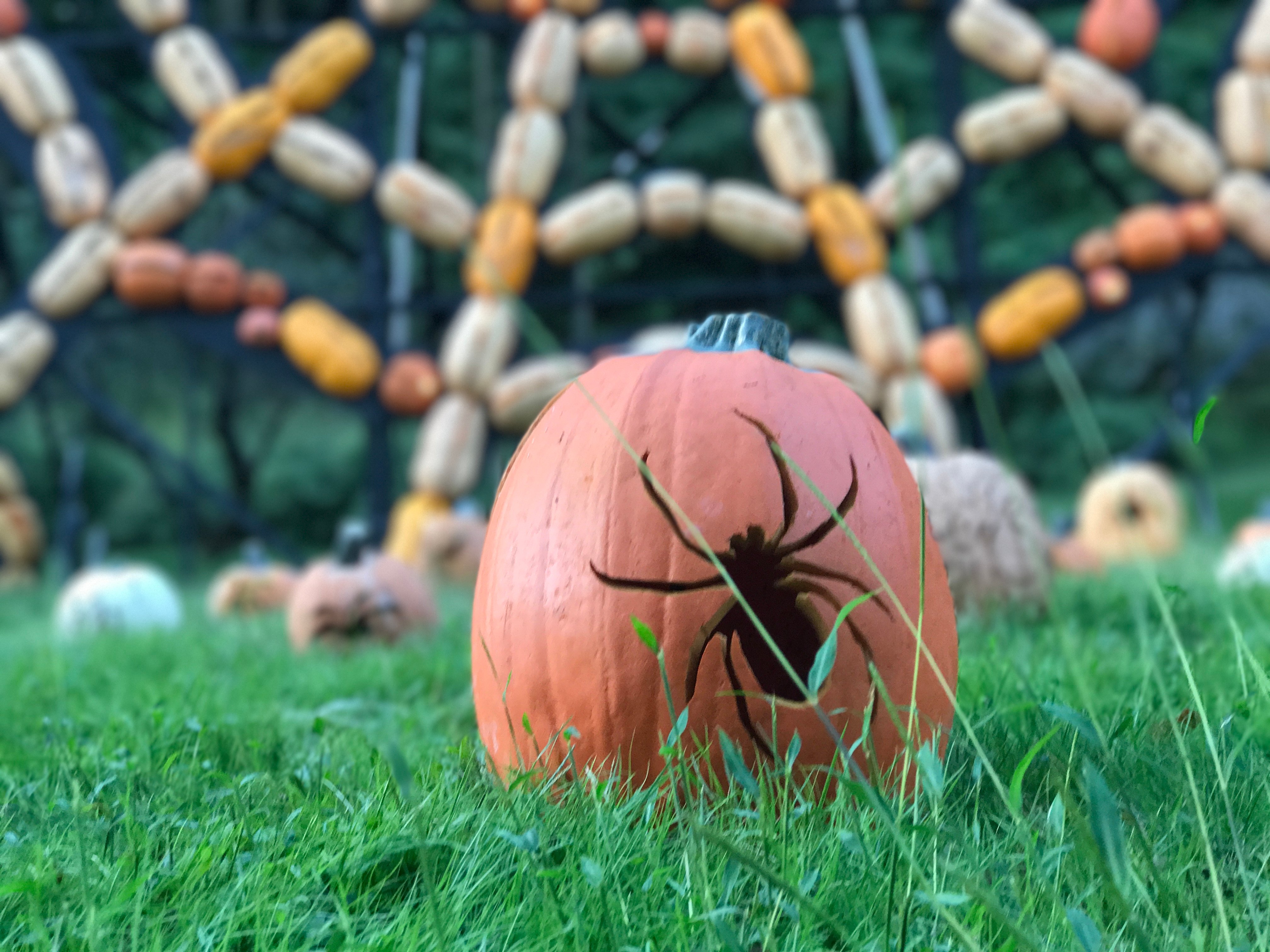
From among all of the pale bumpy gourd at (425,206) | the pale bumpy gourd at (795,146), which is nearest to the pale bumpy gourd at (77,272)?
the pale bumpy gourd at (425,206)

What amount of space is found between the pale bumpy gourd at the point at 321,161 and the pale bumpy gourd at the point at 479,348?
3.53ft

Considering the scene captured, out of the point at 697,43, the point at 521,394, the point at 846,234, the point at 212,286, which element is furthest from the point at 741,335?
the point at 697,43

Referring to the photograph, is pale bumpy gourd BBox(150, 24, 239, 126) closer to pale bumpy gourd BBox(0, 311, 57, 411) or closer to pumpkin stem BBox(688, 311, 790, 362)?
pale bumpy gourd BBox(0, 311, 57, 411)

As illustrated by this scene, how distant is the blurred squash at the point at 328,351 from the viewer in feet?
20.4

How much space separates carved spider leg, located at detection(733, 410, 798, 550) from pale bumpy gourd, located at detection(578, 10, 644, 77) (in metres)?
5.80

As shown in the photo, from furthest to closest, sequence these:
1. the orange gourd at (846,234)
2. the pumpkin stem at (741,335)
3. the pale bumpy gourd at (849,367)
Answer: the orange gourd at (846,234) → the pale bumpy gourd at (849,367) → the pumpkin stem at (741,335)

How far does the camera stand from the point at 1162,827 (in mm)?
1167

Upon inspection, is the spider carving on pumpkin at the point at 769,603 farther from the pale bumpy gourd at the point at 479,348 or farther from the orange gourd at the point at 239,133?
the orange gourd at the point at 239,133

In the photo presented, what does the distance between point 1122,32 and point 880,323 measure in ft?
7.60

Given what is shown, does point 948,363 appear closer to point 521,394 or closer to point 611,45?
point 521,394

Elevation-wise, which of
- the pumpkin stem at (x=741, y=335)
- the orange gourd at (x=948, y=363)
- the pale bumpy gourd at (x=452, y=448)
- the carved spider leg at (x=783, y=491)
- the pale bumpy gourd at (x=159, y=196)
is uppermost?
the pale bumpy gourd at (x=159, y=196)

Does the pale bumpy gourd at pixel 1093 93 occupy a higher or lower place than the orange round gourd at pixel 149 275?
lower

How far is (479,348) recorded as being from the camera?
6.26m

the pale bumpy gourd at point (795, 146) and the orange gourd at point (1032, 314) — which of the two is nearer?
the orange gourd at point (1032, 314)
